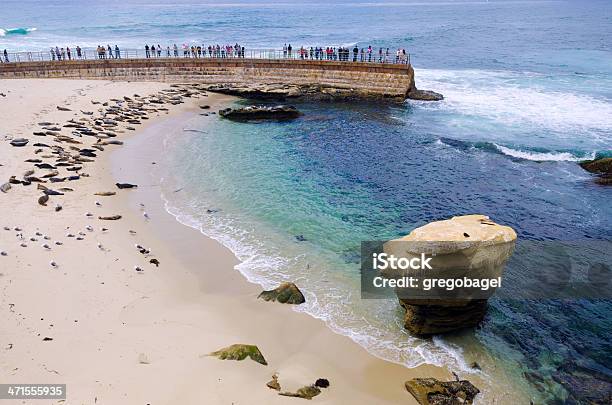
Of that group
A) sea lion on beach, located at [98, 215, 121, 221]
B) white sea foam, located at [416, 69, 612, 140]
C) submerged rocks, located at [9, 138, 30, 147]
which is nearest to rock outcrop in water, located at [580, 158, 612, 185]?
white sea foam, located at [416, 69, 612, 140]

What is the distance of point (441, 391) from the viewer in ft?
37.7

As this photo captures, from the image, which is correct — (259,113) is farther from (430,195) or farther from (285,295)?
(285,295)

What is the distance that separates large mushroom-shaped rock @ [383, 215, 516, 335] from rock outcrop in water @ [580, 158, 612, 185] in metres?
15.9

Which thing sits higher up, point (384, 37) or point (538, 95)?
point (384, 37)

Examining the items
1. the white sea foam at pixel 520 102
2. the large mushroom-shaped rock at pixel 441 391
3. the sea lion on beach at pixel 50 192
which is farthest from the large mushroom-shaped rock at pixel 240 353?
the white sea foam at pixel 520 102

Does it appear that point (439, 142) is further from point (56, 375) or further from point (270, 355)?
point (56, 375)

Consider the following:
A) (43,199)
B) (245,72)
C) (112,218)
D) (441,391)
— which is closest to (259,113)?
(245,72)

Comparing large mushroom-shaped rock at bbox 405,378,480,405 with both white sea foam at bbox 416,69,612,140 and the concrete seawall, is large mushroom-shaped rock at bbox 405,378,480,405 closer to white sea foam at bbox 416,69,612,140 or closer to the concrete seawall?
white sea foam at bbox 416,69,612,140

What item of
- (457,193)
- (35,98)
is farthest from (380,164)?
(35,98)

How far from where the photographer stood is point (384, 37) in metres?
88.1

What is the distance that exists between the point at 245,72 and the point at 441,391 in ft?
136

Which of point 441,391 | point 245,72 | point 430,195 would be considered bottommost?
point 441,391

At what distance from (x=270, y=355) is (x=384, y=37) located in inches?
3316

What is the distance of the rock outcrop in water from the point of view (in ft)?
83.6
